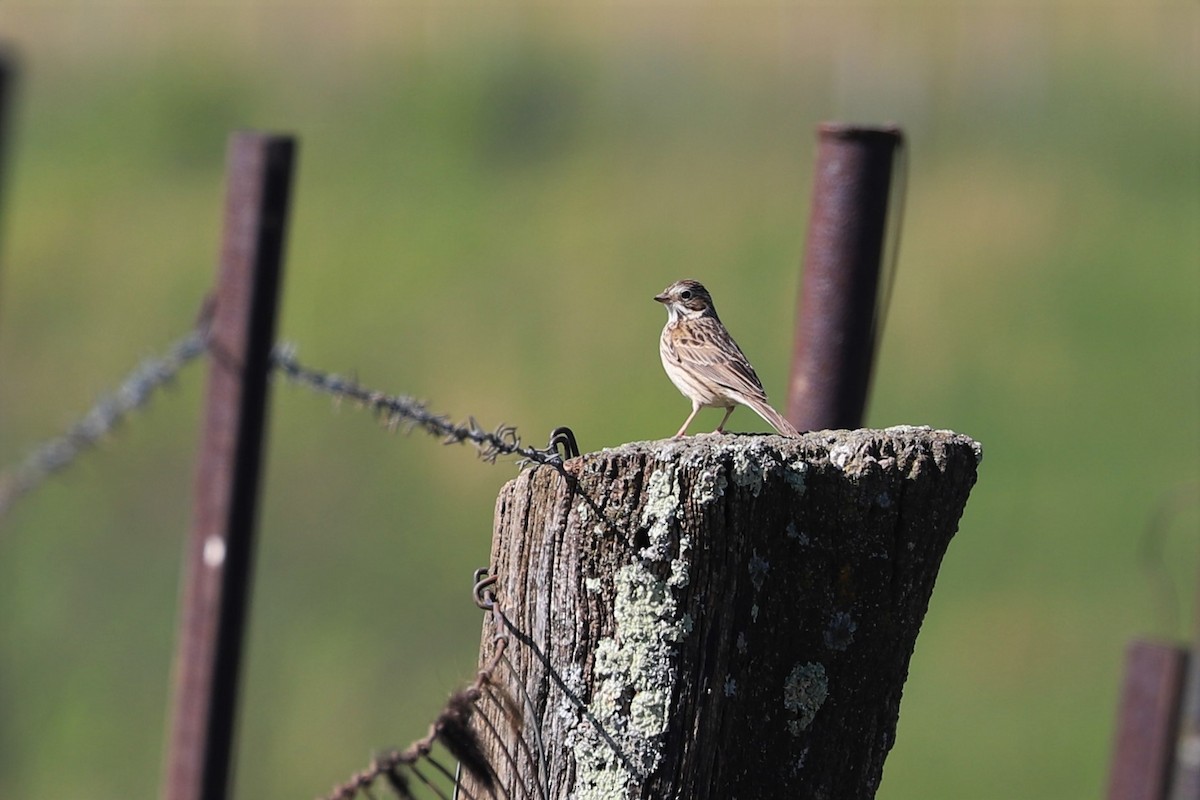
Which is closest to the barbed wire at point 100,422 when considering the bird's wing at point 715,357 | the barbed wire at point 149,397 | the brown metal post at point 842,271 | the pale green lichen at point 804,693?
the barbed wire at point 149,397

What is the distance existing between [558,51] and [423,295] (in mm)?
5555

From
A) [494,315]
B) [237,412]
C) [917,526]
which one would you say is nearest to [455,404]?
[494,315]

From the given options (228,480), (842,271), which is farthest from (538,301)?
(228,480)

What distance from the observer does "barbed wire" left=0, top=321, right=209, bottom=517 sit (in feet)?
15.1

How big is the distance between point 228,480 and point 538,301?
467 inches

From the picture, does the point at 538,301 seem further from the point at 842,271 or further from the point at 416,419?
the point at 416,419

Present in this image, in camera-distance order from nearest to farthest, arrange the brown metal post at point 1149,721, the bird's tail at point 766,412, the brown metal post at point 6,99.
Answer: the brown metal post at point 6,99, the bird's tail at point 766,412, the brown metal post at point 1149,721

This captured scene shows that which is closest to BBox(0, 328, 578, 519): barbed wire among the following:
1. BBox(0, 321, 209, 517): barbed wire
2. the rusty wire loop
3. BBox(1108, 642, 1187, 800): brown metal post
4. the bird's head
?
BBox(0, 321, 209, 517): barbed wire

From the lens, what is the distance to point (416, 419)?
4.23m

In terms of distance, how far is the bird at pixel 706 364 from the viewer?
5777 millimetres

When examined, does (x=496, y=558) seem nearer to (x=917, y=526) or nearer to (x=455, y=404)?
(x=917, y=526)

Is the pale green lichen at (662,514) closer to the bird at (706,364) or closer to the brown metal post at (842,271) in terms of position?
the brown metal post at (842,271)

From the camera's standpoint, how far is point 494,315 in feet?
52.8

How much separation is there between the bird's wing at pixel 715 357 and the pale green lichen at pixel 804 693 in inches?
102
